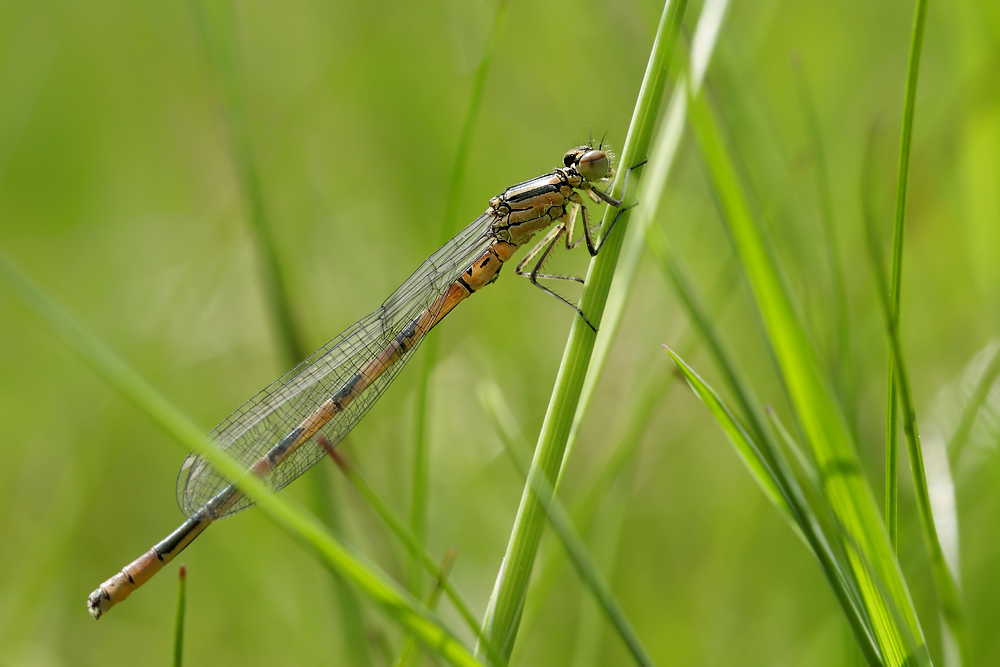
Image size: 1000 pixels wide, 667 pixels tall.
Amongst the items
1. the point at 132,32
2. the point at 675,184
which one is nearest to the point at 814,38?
the point at 675,184

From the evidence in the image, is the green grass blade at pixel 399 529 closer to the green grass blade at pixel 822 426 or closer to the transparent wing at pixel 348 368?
the green grass blade at pixel 822 426

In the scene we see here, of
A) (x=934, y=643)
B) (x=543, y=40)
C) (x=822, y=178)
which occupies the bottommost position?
(x=934, y=643)

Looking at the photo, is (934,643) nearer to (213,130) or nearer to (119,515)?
(119,515)

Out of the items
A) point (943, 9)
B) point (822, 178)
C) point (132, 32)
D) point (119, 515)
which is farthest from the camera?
point (132, 32)

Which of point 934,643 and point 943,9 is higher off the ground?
point 943,9

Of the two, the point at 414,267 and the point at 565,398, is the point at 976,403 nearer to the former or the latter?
the point at 565,398

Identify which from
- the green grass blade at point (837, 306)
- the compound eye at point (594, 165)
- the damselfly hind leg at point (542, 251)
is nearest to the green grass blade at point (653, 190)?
the green grass blade at point (837, 306)

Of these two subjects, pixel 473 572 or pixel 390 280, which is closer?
pixel 473 572
